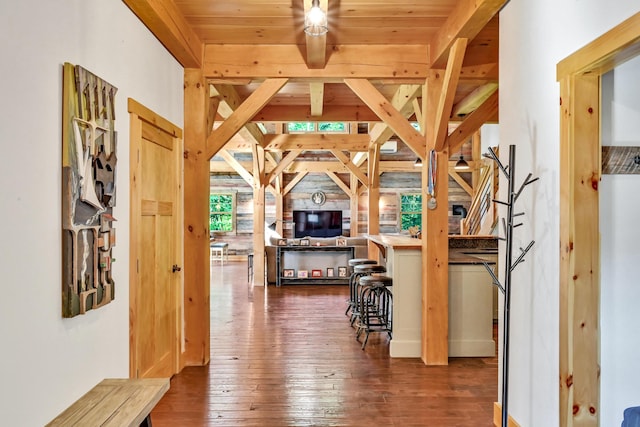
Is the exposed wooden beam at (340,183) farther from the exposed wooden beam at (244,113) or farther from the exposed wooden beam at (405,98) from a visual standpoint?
the exposed wooden beam at (244,113)

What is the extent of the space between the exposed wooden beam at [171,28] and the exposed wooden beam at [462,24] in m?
2.10

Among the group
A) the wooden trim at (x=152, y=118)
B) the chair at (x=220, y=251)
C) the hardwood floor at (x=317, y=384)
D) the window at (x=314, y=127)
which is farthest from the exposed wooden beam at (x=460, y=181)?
the wooden trim at (x=152, y=118)

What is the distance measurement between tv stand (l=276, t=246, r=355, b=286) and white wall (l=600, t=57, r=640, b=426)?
232 inches

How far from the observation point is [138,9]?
2.58m

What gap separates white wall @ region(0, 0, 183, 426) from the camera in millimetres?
1498

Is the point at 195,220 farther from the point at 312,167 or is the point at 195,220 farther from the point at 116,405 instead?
the point at 312,167

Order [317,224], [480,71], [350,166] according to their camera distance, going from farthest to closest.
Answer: [317,224] → [350,166] → [480,71]

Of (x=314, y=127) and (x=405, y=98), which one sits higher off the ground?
(x=314, y=127)

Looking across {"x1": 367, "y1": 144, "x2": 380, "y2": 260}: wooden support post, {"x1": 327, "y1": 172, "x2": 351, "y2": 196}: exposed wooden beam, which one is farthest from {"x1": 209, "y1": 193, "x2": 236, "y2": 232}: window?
{"x1": 367, "y1": 144, "x2": 380, "y2": 260}: wooden support post

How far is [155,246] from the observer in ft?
10.0

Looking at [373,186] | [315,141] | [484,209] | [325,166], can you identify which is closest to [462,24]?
[315,141]

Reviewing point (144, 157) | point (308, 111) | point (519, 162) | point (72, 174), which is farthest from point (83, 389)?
point (308, 111)

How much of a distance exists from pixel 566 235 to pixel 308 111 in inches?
191

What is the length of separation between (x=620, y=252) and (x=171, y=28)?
3.13 m
